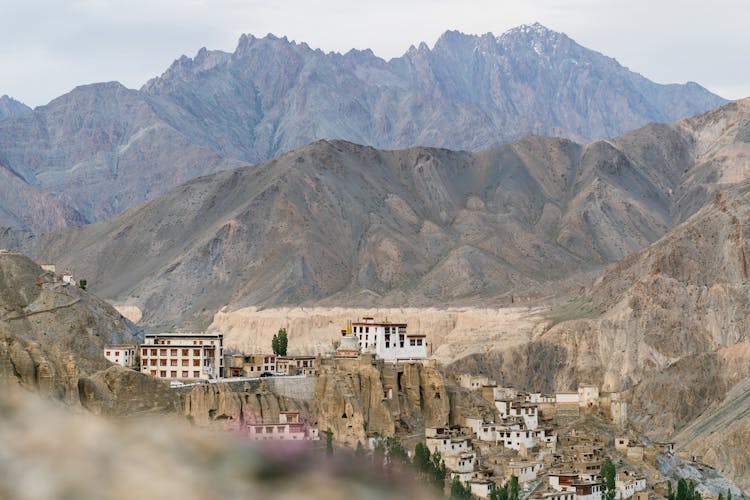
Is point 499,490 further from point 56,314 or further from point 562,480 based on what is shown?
point 56,314

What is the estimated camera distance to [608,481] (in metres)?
73.3

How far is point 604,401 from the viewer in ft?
316

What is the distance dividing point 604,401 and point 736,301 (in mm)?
99432

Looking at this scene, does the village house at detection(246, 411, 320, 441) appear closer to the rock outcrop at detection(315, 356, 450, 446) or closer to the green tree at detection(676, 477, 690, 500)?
the rock outcrop at detection(315, 356, 450, 446)

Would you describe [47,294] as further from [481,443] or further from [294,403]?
[481,443]

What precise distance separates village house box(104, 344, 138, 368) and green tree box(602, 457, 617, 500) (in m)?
28.2

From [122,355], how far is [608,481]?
2973 cm

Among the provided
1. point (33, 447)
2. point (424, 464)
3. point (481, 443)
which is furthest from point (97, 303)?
point (33, 447)

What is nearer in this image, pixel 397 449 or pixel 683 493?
pixel 397 449

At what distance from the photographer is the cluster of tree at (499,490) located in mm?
60750

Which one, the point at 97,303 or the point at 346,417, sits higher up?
the point at 97,303

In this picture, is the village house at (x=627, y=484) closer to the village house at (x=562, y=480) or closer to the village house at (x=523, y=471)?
the village house at (x=562, y=480)

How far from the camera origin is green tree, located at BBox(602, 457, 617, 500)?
237 feet

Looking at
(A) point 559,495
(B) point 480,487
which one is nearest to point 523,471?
(B) point 480,487
